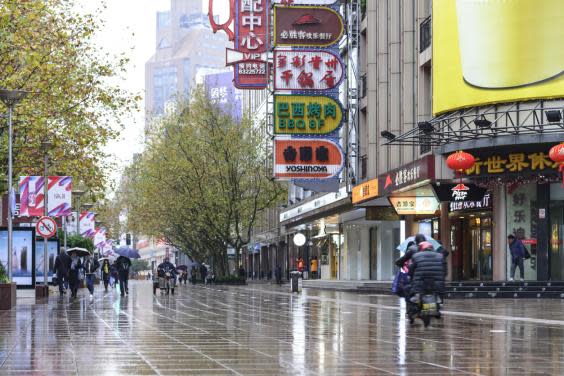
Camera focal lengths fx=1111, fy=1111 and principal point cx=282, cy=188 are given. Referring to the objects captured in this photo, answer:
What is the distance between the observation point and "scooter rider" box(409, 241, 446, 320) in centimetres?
2020

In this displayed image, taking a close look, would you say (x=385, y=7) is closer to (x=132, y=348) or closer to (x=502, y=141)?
(x=502, y=141)

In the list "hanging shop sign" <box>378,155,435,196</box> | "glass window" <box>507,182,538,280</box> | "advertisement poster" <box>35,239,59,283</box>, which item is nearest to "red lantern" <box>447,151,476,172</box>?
"hanging shop sign" <box>378,155,435,196</box>

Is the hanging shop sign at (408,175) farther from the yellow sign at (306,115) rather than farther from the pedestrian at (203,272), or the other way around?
the pedestrian at (203,272)

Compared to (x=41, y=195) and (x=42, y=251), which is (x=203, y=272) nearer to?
(x=42, y=251)

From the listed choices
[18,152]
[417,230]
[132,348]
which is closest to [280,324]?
[132,348]

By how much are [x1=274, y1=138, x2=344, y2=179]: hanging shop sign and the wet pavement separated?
22.6 m

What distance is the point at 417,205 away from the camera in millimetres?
45781

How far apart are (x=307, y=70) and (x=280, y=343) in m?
33.7

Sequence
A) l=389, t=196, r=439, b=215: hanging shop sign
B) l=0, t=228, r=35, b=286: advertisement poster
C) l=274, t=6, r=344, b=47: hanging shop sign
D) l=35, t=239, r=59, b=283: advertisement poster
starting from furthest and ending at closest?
1. l=35, t=239, r=59, b=283: advertisement poster
2. l=274, t=6, r=344, b=47: hanging shop sign
3. l=389, t=196, r=439, b=215: hanging shop sign
4. l=0, t=228, r=35, b=286: advertisement poster

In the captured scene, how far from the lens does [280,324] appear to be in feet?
70.1

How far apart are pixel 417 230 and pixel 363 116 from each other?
23.7ft

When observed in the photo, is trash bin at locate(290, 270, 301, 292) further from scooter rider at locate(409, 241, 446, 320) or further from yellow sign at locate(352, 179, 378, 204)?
scooter rider at locate(409, 241, 446, 320)

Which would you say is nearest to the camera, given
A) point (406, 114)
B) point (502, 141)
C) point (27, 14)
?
point (27, 14)

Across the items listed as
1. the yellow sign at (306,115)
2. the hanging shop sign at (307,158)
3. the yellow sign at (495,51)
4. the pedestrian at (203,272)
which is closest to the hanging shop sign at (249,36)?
the yellow sign at (306,115)
